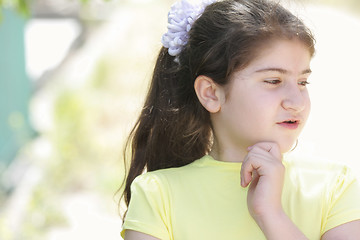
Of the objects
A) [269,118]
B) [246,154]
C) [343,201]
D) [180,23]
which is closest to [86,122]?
[180,23]

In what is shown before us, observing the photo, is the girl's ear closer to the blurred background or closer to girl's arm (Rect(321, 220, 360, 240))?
girl's arm (Rect(321, 220, 360, 240))

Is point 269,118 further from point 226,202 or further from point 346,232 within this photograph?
point 346,232

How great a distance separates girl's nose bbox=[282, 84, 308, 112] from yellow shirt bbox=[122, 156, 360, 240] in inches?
9.0

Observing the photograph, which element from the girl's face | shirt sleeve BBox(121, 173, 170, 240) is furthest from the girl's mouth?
shirt sleeve BBox(121, 173, 170, 240)

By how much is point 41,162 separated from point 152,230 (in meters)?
3.90

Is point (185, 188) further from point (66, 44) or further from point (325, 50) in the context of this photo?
point (66, 44)

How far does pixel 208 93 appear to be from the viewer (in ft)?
7.27

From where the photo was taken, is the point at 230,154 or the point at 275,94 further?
the point at 230,154

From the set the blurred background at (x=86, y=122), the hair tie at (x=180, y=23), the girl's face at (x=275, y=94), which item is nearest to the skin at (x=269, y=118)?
the girl's face at (x=275, y=94)

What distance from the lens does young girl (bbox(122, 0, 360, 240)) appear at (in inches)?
78.0

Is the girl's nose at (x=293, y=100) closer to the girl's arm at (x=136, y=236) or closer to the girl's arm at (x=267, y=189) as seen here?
the girl's arm at (x=267, y=189)

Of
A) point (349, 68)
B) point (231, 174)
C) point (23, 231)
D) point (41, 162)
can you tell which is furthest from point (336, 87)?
point (231, 174)

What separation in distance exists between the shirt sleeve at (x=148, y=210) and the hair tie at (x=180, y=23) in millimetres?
479

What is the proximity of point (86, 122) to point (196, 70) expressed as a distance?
386 cm
